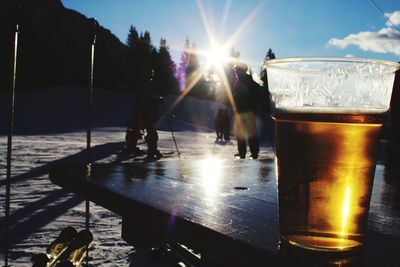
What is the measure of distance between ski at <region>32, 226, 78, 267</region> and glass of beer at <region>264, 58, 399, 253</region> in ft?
3.82

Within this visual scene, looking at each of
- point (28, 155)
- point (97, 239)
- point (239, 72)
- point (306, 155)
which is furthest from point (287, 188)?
point (28, 155)

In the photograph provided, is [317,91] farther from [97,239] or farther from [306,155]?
[97,239]

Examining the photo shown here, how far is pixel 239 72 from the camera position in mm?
6172

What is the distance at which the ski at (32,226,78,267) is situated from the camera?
1321mm

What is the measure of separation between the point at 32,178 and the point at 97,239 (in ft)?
9.47

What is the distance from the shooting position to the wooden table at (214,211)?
50cm

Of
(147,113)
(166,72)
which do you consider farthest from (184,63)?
(147,113)

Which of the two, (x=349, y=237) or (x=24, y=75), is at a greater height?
(x=24, y=75)

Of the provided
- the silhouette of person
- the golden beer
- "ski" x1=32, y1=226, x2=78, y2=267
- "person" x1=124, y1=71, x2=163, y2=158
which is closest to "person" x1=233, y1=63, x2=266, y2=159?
the silhouette of person

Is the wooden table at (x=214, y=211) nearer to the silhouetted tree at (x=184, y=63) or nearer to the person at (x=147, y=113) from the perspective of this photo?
the person at (x=147, y=113)

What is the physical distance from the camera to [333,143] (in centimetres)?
45

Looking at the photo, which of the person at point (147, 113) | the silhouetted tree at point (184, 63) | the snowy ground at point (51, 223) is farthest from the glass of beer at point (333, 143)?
the silhouetted tree at point (184, 63)

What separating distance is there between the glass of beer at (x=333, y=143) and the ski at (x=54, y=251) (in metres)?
1.16

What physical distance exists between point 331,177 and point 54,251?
1.37 metres
